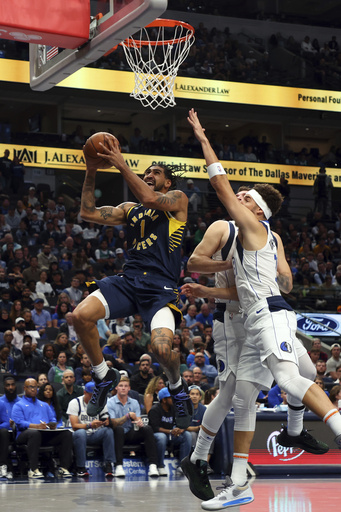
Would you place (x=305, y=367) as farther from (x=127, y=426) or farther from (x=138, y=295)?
(x=127, y=426)

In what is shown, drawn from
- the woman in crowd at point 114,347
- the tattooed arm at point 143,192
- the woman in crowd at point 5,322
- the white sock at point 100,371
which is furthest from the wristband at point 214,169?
the woman in crowd at point 5,322

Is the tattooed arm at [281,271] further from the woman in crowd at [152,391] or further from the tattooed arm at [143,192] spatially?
the woman in crowd at [152,391]

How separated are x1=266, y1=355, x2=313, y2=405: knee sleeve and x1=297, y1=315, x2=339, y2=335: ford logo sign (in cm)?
1332

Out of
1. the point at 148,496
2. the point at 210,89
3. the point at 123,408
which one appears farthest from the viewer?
the point at 210,89

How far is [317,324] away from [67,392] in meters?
8.24

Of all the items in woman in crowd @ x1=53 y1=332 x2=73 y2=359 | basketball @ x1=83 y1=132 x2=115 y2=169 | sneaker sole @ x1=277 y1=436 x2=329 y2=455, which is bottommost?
sneaker sole @ x1=277 y1=436 x2=329 y2=455

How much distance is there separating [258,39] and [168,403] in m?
23.5

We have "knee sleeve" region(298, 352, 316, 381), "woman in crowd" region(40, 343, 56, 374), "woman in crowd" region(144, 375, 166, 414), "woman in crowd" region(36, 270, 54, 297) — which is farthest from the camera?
"woman in crowd" region(36, 270, 54, 297)

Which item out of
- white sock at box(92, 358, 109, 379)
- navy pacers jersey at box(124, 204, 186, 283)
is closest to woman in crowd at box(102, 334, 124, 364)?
navy pacers jersey at box(124, 204, 186, 283)

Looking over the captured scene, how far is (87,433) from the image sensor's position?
12.4 m

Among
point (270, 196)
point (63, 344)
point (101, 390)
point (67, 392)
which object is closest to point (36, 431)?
point (67, 392)

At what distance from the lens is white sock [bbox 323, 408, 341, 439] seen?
5.68m

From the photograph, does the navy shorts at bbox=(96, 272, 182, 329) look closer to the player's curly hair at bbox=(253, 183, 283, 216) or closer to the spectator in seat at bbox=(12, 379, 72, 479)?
the player's curly hair at bbox=(253, 183, 283, 216)

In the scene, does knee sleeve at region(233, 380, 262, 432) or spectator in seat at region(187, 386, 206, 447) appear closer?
knee sleeve at region(233, 380, 262, 432)
